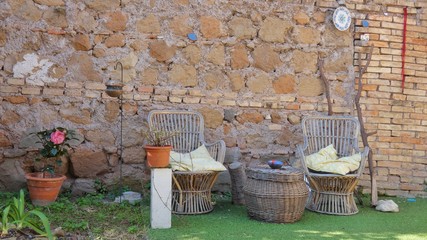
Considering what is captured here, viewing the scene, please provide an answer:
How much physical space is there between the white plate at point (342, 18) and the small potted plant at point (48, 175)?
2.97 metres

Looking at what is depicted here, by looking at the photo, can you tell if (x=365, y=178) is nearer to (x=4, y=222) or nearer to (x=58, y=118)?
(x=58, y=118)

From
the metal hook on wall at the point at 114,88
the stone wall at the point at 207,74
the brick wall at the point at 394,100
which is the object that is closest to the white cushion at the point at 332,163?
the stone wall at the point at 207,74

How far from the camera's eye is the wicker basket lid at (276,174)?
4.00m

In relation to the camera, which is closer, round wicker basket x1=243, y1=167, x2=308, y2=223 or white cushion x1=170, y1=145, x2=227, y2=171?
round wicker basket x1=243, y1=167, x2=308, y2=223

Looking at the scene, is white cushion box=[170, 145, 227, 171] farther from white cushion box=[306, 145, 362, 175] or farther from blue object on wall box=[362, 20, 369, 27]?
blue object on wall box=[362, 20, 369, 27]

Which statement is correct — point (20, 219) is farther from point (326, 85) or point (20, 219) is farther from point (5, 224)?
point (326, 85)

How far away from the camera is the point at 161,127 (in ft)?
15.9

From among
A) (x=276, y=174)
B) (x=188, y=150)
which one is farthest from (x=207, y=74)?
(x=276, y=174)

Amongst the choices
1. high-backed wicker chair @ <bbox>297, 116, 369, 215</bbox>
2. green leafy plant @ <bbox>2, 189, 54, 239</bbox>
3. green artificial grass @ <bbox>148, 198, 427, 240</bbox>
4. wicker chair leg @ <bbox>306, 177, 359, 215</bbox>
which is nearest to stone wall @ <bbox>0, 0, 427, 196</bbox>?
high-backed wicker chair @ <bbox>297, 116, 369, 215</bbox>

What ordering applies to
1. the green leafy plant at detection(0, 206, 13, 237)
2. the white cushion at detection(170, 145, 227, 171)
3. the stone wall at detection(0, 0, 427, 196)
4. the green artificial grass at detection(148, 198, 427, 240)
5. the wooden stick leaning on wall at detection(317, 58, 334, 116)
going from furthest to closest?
1. the wooden stick leaning on wall at detection(317, 58, 334, 116)
2. the stone wall at detection(0, 0, 427, 196)
3. the white cushion at detection(170, 145, 227, 171)
4. the green artificial grass at detection(148, 198, 427, 240)
5. the green leafy plant at detection(0, 206, 13, 237)

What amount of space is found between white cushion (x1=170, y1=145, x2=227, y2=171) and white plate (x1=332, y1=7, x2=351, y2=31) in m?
2.10

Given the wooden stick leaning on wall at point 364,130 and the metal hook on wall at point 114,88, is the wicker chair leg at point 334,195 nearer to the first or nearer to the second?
the wooden stick leaning on wall at point 364,130

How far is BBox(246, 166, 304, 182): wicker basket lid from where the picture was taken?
13.1 ft

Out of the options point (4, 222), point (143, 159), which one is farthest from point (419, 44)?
point (4, 222)
